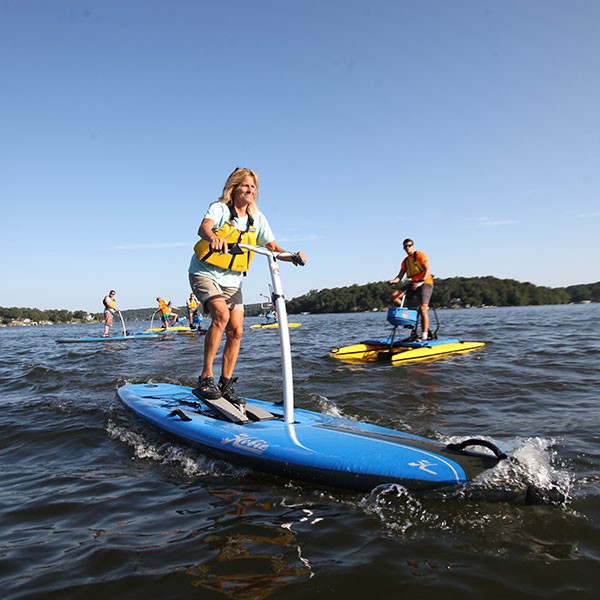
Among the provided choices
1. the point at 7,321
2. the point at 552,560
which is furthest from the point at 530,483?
the point at 7,321

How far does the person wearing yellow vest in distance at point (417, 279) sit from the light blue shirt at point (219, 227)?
6.54 m

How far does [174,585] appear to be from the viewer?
211 centimetres

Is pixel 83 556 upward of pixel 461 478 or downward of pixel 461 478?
downward

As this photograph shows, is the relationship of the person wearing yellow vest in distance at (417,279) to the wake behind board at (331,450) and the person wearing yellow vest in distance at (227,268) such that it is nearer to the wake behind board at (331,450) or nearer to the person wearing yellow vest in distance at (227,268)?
the person wearing yellow vest in distance at (227,268)

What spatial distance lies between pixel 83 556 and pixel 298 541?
1147mm

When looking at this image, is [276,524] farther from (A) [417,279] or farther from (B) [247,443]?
(A) [417,279]

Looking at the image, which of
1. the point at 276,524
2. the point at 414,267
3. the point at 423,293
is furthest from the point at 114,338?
the point at 276,524

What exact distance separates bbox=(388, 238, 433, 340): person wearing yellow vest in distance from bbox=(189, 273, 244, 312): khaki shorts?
6.75 metres

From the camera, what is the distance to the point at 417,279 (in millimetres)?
10930

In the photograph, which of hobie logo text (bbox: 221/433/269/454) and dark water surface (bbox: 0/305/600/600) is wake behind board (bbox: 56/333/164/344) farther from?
hobie logo text (bbox: 221/433/269/454)

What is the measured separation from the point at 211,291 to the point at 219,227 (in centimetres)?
64

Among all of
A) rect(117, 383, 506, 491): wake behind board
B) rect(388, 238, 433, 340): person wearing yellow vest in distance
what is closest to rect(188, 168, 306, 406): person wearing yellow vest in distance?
rect(117, 383, 506, 491): wake behind board

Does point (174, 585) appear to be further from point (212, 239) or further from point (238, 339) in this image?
point (238, 339)

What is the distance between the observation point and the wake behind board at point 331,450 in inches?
111
